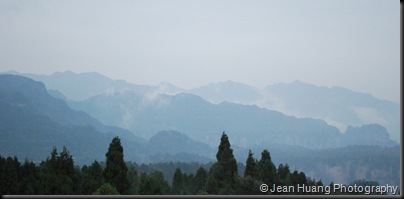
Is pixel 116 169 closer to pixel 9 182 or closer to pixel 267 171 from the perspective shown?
pixel 9 182

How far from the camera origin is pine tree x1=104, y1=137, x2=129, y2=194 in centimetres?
2905

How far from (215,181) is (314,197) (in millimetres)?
23449

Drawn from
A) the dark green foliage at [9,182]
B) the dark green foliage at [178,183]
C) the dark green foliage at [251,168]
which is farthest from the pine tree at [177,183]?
the dark green foliage at [9,182]

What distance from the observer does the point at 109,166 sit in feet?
95.5

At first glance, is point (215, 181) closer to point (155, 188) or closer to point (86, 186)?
point (155, 188)

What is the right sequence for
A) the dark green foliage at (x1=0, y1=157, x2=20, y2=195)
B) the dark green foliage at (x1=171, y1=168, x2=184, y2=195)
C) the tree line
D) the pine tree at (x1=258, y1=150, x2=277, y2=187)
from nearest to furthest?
the tree line < the dark green foliage at (x1=0, y1=157, x2=20, y2=195) < the pine tree at (x1=258, y1=150, x2=277, y2=187) < the dark green foliage at (x1=171, y1=168, x2=184, y2=195)

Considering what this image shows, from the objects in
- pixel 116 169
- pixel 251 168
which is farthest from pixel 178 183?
pixel 116 169

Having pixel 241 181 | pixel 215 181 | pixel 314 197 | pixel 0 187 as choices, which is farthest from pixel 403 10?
pixel 0 187

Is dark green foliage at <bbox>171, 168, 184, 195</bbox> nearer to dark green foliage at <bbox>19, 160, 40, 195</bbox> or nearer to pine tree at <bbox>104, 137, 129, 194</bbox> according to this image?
dark green foliage at <bbox>19, 160, 40, 195</bbox>

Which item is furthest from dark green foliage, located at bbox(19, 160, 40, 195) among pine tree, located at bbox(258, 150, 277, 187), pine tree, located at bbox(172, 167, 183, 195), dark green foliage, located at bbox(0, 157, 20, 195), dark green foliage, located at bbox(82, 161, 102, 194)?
pine tree, located at bbox(172, 167, 183, 195)

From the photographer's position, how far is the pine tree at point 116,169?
2905 cm

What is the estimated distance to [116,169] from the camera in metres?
29.1

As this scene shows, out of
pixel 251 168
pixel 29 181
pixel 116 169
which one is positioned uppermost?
pixel 251 168

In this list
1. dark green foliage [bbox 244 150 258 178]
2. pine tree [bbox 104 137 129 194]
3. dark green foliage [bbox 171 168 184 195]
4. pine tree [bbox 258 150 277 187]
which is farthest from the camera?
dark green foliage [bbox 171 168 184 195]
